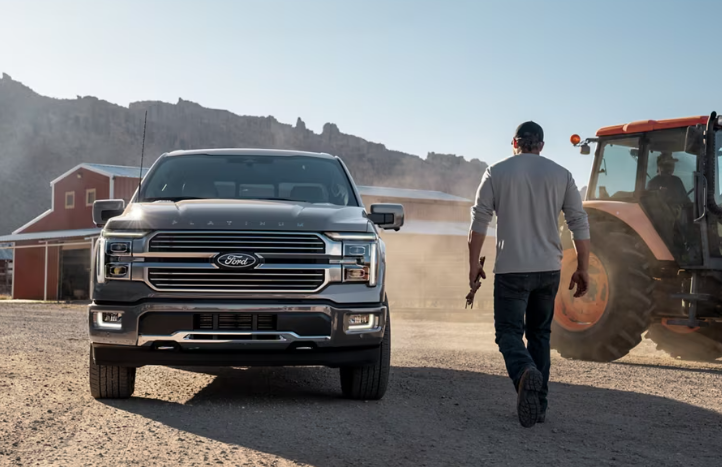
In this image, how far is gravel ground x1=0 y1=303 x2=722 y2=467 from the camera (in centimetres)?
465

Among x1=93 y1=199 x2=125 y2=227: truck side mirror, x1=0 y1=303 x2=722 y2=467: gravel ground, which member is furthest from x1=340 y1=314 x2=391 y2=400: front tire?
x1=93 y1=199 x2=125 y2=227: truck side mirror

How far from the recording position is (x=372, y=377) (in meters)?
6.38

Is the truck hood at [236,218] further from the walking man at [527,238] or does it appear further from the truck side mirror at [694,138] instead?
the truck side mirror at [694,138]

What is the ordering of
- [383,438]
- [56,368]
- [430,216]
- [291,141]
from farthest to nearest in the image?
[291,141], [430,216], [56,368], [383,438]

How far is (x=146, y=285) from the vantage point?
589 cm

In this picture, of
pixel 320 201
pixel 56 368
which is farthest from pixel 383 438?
pixel 56 368

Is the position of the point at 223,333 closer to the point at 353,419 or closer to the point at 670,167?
the point at 353,419

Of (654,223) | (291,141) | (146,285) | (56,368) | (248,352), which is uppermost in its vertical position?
(291,141)

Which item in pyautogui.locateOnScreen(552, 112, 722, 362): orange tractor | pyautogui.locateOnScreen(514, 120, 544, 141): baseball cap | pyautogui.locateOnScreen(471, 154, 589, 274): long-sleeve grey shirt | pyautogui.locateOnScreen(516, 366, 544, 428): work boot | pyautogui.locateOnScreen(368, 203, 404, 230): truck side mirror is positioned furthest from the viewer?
pyautogui.locateOnScreen(552, 112, 722, 362): orange tractor

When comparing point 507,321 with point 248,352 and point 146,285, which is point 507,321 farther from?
point 146,285

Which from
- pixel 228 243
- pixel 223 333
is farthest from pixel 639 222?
pixel 223 333

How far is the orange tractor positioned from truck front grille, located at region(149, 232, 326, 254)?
4.48m

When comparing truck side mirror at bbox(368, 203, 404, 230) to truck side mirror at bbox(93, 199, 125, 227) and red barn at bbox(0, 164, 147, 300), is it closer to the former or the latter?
truck side mirror at bbox(93, 199, 125, 227)

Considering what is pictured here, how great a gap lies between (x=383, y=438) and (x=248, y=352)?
125 cm
